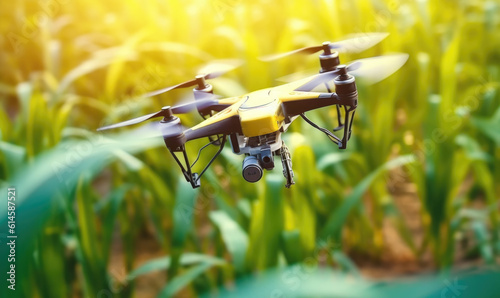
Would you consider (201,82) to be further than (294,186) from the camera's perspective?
No

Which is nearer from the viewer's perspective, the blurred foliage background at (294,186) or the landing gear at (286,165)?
the landing gear at (286,165)

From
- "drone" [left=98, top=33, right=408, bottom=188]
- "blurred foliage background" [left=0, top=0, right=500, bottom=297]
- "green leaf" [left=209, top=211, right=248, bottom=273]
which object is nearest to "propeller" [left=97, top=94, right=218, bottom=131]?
"drone" [left=98, top=33, right=408, bottom=188]

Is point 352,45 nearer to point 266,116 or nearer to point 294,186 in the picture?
point 266,116

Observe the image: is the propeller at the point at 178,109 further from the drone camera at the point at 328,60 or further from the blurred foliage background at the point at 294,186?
the blurred foliage background at the point at 294,186

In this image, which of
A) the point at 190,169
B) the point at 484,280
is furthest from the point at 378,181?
the point at 190,169

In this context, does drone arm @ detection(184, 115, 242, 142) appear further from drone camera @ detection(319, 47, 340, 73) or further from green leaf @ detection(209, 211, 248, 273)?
green leaf @ detection(209, 211, 248, 273)

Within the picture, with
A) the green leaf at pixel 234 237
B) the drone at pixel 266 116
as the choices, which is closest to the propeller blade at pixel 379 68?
the drone at pixel 266 116

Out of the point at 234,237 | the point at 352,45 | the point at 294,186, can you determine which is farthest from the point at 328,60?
the point at 234,237
